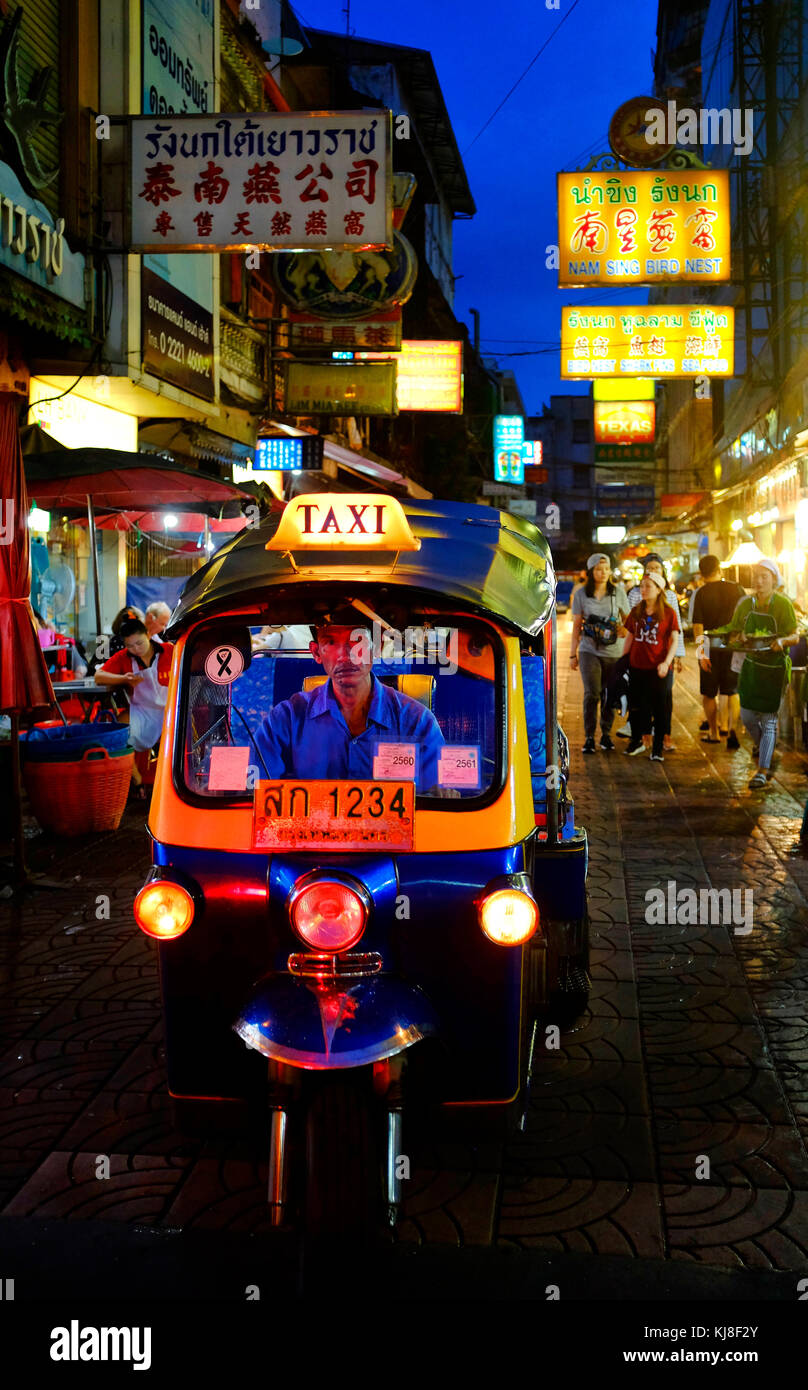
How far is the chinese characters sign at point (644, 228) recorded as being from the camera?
49.5 feet

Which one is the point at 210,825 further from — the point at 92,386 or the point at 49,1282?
the point at 92,386

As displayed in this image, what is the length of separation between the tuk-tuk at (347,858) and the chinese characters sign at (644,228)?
42.0 feet

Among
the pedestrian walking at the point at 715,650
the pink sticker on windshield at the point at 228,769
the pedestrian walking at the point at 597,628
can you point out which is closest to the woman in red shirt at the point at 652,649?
the pedestrian walking at the point at 597,628

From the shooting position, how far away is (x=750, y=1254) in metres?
3.17

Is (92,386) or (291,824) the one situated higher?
(92,386)

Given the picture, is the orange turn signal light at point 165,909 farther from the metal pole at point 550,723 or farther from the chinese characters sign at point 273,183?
the chinese characters sign at point 273,183

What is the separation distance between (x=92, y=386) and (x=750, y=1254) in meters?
10.4

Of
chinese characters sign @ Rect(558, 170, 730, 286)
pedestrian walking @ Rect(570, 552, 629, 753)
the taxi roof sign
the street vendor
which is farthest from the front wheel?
chinese characters sign @ Rect(558, 170, 730, 286)

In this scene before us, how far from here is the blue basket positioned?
814cm

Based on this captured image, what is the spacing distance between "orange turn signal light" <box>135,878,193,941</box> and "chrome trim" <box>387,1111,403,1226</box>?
83 cm

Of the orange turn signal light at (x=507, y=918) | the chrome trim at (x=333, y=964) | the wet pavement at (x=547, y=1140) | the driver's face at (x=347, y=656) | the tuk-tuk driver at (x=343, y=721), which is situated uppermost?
the driver's face at (x=347, y=656)

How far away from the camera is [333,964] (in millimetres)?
3078
